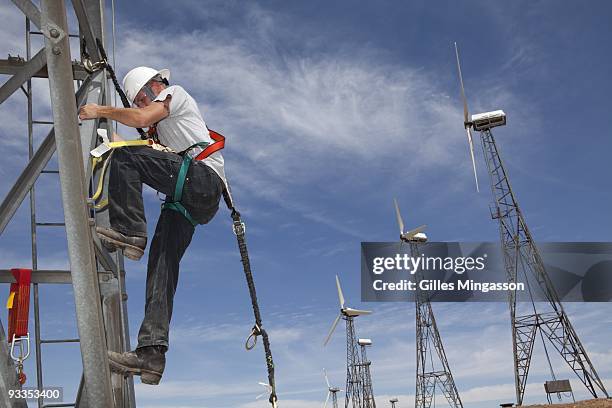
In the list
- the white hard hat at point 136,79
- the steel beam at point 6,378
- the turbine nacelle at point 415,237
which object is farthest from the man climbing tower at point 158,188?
the turbine nacelle at point 415,237

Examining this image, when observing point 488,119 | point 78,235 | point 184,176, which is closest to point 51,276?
point 184,176

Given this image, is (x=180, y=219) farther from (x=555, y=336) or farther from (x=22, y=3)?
(x=555, y=336)

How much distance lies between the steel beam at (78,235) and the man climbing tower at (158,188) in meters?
0.78

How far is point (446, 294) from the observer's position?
5038cm

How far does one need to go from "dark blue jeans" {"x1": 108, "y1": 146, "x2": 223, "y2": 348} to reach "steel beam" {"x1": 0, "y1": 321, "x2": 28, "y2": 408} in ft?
4.45

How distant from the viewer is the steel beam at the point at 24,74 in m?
6.84

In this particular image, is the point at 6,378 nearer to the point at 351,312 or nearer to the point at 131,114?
the point at 131,114

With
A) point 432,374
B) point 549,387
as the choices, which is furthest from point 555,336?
point 432,374

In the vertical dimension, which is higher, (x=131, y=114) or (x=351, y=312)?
(x=351, y=312)

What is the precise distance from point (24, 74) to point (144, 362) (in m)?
3.50

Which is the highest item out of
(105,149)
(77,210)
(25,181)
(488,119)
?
(488,119)

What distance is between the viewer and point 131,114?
19.0 ft

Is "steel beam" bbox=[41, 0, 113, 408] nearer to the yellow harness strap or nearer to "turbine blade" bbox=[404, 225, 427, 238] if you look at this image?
the yellow harness strap

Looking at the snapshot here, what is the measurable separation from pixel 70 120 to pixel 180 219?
5.35 ft
